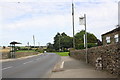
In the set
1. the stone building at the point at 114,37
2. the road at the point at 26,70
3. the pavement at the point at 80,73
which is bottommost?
the road at the point at 26,70

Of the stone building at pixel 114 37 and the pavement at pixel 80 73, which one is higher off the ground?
the stone building at pixel 114 37

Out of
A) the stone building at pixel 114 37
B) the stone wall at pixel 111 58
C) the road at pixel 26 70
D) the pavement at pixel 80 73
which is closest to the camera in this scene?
the stone wall at pixel 111 58

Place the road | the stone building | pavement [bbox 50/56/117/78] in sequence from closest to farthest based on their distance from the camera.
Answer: pavement [bbox 50/56/117/78], the road, the stone building

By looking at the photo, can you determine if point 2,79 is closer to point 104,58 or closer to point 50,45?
point 104,58

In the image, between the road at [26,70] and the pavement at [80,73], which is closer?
the pavement at [80,73]

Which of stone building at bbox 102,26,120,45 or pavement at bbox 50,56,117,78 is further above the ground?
stone building at bbox 102,26,120,45

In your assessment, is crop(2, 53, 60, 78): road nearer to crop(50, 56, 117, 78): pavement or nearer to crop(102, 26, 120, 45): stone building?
crop(50, 56, 117, 78): pavement

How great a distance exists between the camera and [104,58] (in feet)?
49.7

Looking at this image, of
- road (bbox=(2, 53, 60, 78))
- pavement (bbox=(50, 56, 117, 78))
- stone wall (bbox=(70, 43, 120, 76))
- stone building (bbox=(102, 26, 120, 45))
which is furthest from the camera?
stone building (bbox=(102, 26, 120, 45))

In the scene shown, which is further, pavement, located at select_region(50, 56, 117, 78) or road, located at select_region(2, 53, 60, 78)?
road, located at select_region(2, 53, 60, 78)

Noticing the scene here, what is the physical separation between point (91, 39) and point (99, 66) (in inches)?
4259

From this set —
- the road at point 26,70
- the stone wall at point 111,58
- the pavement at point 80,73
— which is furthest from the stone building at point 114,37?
the road at point 26,70

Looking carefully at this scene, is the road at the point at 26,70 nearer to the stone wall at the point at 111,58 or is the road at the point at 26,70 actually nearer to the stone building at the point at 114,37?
the stone wall at the point at 111,58

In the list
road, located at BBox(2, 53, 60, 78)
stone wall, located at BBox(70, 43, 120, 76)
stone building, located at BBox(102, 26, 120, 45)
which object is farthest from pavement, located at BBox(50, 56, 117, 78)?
stone building, located at BBox(102, 26, 120, 45)
